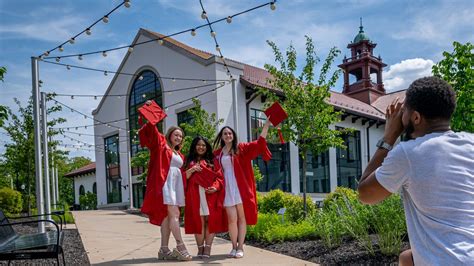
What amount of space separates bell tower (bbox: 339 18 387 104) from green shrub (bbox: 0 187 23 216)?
1012 inches

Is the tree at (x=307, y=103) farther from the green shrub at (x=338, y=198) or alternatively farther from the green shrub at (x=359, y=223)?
the green shrub at (x=359, y=223)

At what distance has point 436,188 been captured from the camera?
5.60 ft

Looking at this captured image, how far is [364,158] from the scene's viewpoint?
2748cm

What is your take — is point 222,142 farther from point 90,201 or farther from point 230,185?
point 90,201

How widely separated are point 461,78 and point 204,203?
691 centimetres

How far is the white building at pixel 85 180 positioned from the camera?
36.6m

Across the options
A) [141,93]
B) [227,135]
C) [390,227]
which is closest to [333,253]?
[390,227]

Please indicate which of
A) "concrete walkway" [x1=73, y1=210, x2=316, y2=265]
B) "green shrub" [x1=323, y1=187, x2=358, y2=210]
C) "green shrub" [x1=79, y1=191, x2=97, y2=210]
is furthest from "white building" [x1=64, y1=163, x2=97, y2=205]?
"concrete walkway" [x1=73, y1=210, x2=316, y2=265]

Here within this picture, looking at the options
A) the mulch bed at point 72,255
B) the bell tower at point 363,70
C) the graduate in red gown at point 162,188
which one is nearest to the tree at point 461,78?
the graduate in red gown at point 162,188

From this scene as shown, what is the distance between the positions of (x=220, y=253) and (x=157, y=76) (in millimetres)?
18749

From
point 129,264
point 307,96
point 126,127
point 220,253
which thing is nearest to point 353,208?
point 220,253

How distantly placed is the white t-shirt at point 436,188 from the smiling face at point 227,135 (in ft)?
13.1

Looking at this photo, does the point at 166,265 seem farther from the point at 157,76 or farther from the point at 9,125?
the point at 157,76

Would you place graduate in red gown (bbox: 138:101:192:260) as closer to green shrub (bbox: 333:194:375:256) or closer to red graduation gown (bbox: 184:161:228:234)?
red graduation gown (bbox: 184:161:228:234)
